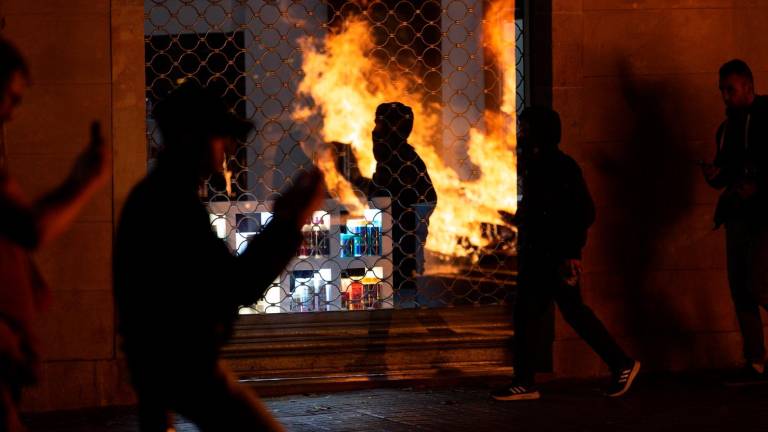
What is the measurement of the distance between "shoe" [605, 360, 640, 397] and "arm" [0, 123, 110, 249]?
558 cm

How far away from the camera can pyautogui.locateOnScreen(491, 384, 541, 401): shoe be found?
27.2ft

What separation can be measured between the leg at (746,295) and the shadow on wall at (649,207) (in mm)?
918

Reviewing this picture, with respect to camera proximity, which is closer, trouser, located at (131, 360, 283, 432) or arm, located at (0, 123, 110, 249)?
arm, located at (0, 123, 110, 249)

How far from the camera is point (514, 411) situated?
7.91 m

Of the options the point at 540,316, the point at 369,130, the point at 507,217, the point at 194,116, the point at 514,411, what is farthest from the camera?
the point at 507,217

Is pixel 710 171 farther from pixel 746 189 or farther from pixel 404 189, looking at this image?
pixel 404 189

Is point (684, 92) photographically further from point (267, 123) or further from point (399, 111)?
point (267, 123)

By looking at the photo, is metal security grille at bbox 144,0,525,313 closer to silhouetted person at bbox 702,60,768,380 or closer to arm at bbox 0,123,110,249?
silhouetted person at bbox 702,60,768,380

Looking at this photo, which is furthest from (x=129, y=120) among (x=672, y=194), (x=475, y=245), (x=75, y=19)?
(x=672, y=194)

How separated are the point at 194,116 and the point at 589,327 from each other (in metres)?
4.84

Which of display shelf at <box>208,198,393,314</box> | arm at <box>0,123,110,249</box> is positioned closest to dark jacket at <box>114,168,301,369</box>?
arm at <box>0,123,110,249</box>

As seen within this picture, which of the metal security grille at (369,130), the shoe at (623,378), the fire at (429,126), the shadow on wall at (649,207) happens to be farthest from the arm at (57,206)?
the shadow on wall at (649,207)

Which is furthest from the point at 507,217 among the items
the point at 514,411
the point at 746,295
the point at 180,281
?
the point at 180,281

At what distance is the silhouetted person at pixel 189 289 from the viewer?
3.65m
